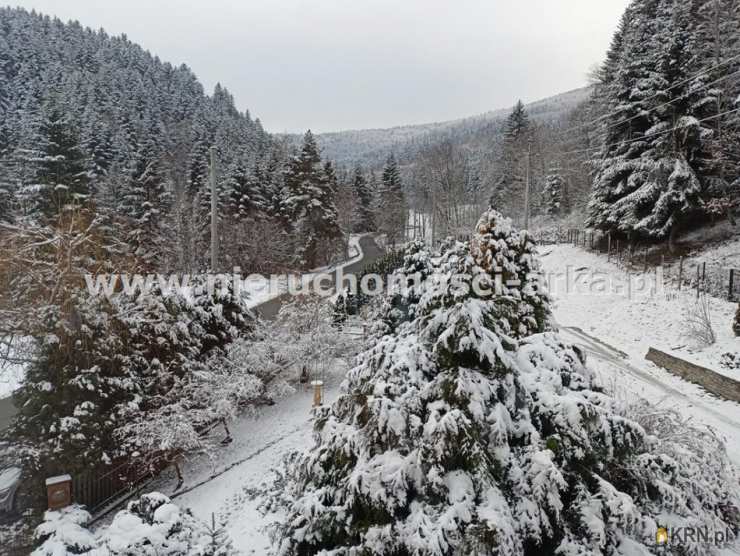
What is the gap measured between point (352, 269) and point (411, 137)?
15510 cm

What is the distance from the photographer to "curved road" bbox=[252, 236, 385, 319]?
1817 centimetres

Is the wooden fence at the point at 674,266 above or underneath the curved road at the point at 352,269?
Result: above

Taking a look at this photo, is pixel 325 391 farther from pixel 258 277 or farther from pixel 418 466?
pixel 258 277

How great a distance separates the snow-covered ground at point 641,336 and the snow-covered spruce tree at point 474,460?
4665 millimetres

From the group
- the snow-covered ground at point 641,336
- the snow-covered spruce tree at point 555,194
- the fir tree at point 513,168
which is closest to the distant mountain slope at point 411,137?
the fir tree at point 513,168

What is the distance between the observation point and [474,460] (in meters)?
2.77

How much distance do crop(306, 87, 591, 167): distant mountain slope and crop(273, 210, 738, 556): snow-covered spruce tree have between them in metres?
123

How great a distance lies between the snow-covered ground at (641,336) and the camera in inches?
331

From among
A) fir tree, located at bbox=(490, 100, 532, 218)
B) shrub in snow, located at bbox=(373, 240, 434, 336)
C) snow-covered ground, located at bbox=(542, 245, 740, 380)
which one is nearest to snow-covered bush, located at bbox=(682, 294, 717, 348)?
snow-covered ground, located at bbox=(542, 245, 740, 380)

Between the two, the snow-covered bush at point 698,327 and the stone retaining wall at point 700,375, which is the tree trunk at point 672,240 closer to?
the snow-covered bush at point 698,327

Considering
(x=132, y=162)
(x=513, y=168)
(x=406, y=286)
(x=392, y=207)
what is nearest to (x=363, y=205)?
(x=392, y=207)

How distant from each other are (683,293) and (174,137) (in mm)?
58181

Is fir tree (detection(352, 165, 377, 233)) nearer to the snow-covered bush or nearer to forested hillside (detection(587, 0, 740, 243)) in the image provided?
forested hillside (detection(587, 0, 740, 243))

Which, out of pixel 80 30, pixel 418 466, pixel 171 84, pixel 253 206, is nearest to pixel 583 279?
pixel 418 466
